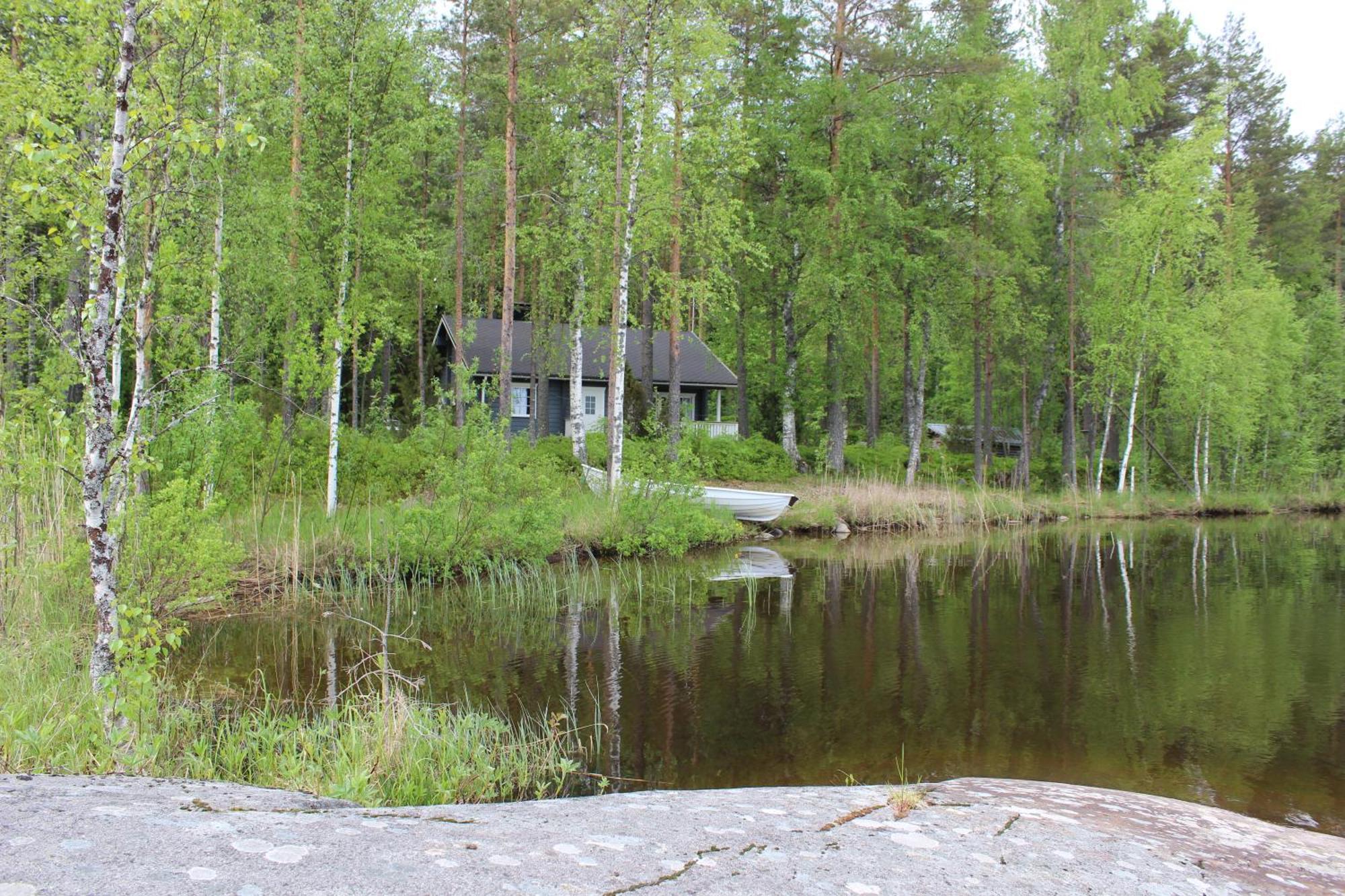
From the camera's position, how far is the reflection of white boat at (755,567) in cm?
1535

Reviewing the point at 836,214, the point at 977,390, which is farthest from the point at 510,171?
the point at 977,390

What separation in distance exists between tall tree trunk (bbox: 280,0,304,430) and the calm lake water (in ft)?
17.3

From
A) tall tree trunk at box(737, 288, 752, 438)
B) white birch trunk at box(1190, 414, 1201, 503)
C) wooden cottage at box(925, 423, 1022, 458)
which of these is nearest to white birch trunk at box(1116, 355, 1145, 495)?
white birch trunk at box(1190, 414, 1201, 503)

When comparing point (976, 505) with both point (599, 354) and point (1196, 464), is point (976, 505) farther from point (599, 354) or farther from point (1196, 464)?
point (599, 354)

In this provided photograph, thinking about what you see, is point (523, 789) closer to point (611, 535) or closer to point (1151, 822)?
point (1151, 822)

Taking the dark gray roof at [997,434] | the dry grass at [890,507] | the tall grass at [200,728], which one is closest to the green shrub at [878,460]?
the dry grass at [890,507]

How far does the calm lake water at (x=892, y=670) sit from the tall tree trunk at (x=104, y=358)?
2.23 metres

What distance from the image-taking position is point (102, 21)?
5414 millimetres

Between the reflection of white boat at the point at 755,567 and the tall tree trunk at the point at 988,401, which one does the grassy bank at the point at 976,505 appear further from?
the reflection of white boat at the point at 755,567

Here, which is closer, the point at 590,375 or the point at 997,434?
the point at 590,375

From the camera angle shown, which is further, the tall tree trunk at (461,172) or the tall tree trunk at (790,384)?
the tall tree trunk at (790,384)

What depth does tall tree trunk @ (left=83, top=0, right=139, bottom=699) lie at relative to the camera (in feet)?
14.0

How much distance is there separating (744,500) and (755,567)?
14.3 feet

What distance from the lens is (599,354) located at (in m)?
31.8
